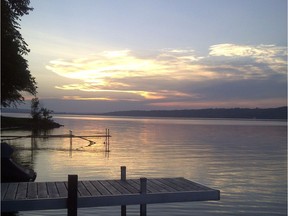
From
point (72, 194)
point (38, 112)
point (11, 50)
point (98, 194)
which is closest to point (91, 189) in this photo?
point (98, 194)

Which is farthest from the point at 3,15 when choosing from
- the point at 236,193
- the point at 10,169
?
the point at 236,193

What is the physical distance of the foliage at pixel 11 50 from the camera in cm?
2005

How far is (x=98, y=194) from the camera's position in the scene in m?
11.1

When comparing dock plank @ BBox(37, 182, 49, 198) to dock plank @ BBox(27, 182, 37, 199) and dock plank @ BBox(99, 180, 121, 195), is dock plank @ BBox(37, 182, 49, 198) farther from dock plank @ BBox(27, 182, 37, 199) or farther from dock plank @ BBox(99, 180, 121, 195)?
dock plank @ BBox(99, 180, 121, 195)

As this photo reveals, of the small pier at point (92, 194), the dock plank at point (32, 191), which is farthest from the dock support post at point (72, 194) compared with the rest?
the dock plank at point (32, 191)

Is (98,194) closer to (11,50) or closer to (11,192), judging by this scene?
(11,192)

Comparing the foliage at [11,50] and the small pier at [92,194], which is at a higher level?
the foliage at [11,50]

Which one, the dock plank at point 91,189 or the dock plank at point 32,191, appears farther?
the dock plank at point 91,189

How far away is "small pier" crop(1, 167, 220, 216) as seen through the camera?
33.6 feet

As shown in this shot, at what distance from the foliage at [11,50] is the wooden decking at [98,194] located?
1023 cm

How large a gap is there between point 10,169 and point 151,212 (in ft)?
18.9

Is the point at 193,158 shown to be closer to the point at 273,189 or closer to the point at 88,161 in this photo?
the point at 88,161

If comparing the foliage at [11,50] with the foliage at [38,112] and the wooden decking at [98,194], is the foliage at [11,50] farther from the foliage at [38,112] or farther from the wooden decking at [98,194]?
the foliage at [38,112]

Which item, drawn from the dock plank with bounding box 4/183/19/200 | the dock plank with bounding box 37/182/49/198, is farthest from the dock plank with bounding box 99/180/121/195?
the dock plank with bounding box 4/183/19/200
